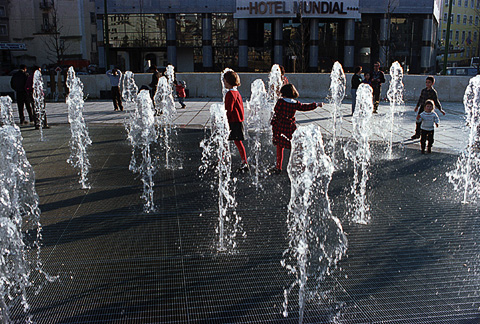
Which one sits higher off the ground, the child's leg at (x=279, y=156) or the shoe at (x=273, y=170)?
the child's leg at (x=279, y=156)

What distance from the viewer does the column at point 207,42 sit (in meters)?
33.5

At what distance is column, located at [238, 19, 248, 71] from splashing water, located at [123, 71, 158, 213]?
19.0m

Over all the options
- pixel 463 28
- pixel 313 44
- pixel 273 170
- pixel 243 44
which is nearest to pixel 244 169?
pixel 273 170

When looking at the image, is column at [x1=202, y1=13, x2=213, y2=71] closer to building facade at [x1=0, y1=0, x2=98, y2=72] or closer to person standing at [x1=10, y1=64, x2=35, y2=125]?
building facade at [x1=0, y1=0, x2=98, y2=72]

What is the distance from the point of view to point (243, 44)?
111 ft

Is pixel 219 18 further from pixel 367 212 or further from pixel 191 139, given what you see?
pixel 367 212

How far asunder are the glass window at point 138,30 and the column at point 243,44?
19.4ft

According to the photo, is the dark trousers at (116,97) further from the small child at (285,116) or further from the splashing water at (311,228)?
the splashing water at (311,228)

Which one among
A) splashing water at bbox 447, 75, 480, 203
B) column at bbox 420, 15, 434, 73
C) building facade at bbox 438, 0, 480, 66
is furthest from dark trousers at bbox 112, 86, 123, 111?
building facade at bbox 438, 0, 480, 66

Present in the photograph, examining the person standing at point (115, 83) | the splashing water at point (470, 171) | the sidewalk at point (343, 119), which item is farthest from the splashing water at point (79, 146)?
the splashing water at point (470, 171)

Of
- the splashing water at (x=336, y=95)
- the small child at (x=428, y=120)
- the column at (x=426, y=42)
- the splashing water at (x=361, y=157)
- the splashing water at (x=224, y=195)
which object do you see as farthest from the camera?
the column at (x=426, y=42)

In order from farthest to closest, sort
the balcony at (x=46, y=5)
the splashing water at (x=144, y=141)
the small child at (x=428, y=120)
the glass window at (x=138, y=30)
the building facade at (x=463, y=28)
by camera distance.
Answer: the building facade at (x=463, y=28) → the balcony at (x=46, y=5) → the glass window at (x=138, y=30) → the small child at (x=428, y=120) → the splashing water at (x=144, y=141)

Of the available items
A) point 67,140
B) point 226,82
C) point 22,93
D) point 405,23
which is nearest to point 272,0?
point 405,23

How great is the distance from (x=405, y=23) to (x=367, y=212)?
33.2m
